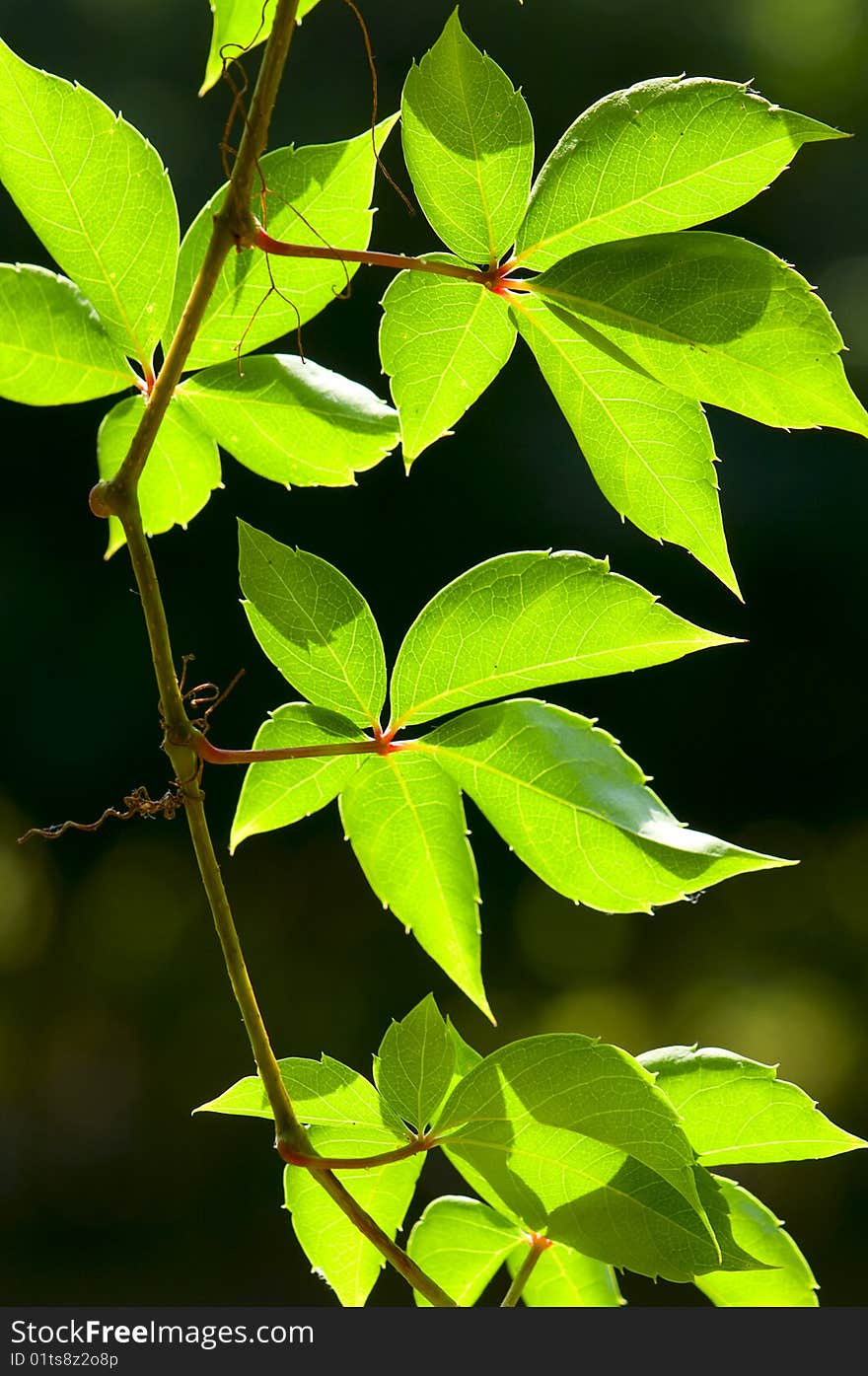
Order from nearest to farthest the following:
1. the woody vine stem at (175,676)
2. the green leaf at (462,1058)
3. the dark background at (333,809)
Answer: the woody vine stem at (175,676) → the green leaf at (462,1058) → the dark background at (333,809)

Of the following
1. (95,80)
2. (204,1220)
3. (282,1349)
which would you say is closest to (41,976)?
(204,1220)

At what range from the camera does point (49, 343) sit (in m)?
0.35

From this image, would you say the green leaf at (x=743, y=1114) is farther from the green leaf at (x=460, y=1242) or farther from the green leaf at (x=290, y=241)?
the green leaf at (x=290, y=241)

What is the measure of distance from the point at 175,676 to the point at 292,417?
11 centimetres

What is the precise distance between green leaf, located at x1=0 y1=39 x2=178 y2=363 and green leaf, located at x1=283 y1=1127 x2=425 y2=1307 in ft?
0.84

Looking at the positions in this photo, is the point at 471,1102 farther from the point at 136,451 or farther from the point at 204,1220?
the point at 204,1220

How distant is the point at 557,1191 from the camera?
33cm

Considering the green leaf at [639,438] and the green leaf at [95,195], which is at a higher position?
the green leaf at [95,195]

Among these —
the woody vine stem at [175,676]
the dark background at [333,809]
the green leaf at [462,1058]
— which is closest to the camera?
the woody vine stem at [175,676]

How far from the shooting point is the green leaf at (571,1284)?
1.40 feet

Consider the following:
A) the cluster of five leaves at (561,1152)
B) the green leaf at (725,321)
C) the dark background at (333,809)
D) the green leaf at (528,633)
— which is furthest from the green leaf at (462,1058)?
the dark background at (333,809)

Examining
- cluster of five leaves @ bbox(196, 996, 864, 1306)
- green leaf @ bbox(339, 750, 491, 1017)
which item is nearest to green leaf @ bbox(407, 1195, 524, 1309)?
cluster of five leaves @ bbox(196, 996, 864, 1306)

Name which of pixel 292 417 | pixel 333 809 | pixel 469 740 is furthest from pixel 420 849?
pixel 333 809

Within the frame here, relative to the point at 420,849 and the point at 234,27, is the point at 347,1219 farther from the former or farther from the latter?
the point at 234,27
